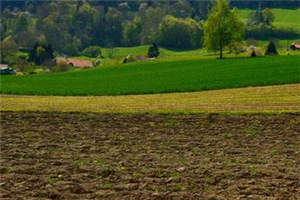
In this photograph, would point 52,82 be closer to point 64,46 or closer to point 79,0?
point 64,46

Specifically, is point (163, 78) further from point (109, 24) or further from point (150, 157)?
point (109, 24)

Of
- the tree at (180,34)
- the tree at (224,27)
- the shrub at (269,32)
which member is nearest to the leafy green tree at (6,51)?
the tree at (180,34)

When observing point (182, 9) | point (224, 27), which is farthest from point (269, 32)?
point (224, 27)

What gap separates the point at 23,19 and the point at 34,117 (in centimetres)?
13908

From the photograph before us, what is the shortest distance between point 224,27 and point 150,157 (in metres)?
52.1

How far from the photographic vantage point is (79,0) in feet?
601

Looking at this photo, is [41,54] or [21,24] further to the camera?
[21,24]

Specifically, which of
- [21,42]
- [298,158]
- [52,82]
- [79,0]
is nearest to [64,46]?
[21,42]

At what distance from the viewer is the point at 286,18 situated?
485ft

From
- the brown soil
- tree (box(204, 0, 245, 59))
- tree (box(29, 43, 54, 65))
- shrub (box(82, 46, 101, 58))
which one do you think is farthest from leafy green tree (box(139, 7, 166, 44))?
the brown soil

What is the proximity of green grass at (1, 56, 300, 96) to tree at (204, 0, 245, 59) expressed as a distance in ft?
20.5

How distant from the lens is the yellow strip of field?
85.6ft

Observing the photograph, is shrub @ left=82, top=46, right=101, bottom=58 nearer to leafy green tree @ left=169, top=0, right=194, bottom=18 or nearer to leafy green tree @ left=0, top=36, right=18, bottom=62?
leafy green tree @ left=0, top=36, right=18, bottom=62

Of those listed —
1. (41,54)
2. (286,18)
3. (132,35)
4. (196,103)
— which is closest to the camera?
(196,103)
